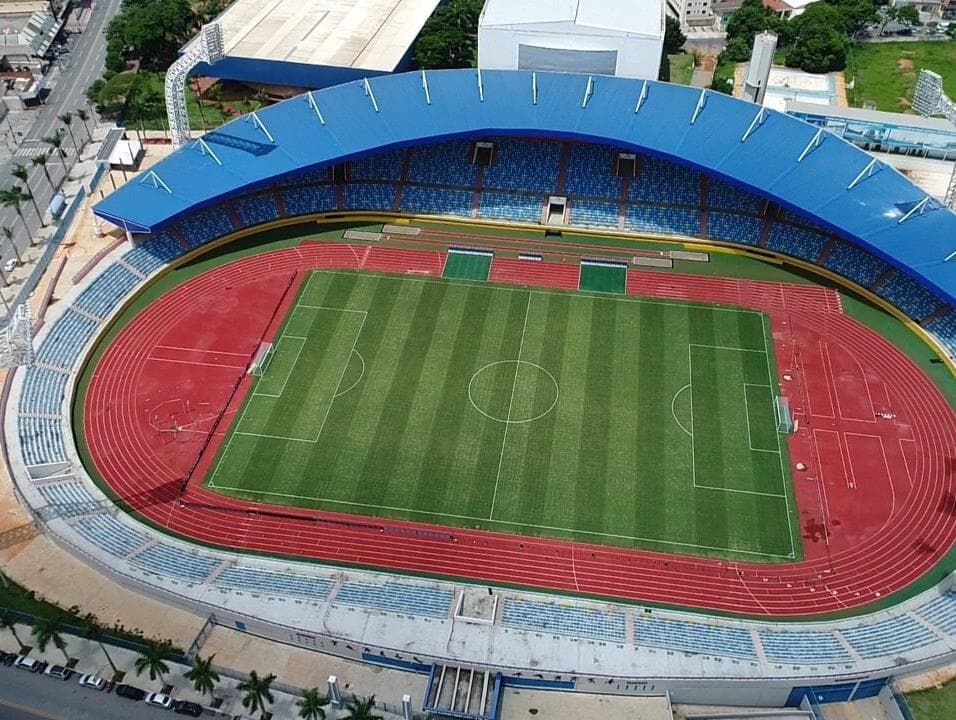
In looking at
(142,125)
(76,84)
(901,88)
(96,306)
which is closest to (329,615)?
(96,306)

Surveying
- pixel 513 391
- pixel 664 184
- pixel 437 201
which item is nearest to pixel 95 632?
pixel 513 391

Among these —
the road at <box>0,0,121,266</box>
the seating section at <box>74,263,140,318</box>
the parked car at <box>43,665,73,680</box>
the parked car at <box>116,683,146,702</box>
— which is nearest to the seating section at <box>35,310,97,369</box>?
the seating section at <box>74,263,140,318</box>

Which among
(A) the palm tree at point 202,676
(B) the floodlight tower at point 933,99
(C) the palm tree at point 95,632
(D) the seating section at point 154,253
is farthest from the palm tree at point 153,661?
(B) the floodlight tower at point 933,99

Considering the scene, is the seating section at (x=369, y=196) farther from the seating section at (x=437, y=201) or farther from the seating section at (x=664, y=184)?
the seating section at (x=664, y=184)

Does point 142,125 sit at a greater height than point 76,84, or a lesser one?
lesser

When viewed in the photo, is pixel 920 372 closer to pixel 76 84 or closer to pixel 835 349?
pixel 835 349

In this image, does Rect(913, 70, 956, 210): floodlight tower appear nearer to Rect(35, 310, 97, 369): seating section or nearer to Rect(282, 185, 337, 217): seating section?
Rect(282, 185, 337, 217): seating section

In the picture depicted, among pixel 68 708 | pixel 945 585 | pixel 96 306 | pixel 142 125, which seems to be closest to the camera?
pixel 68 708
